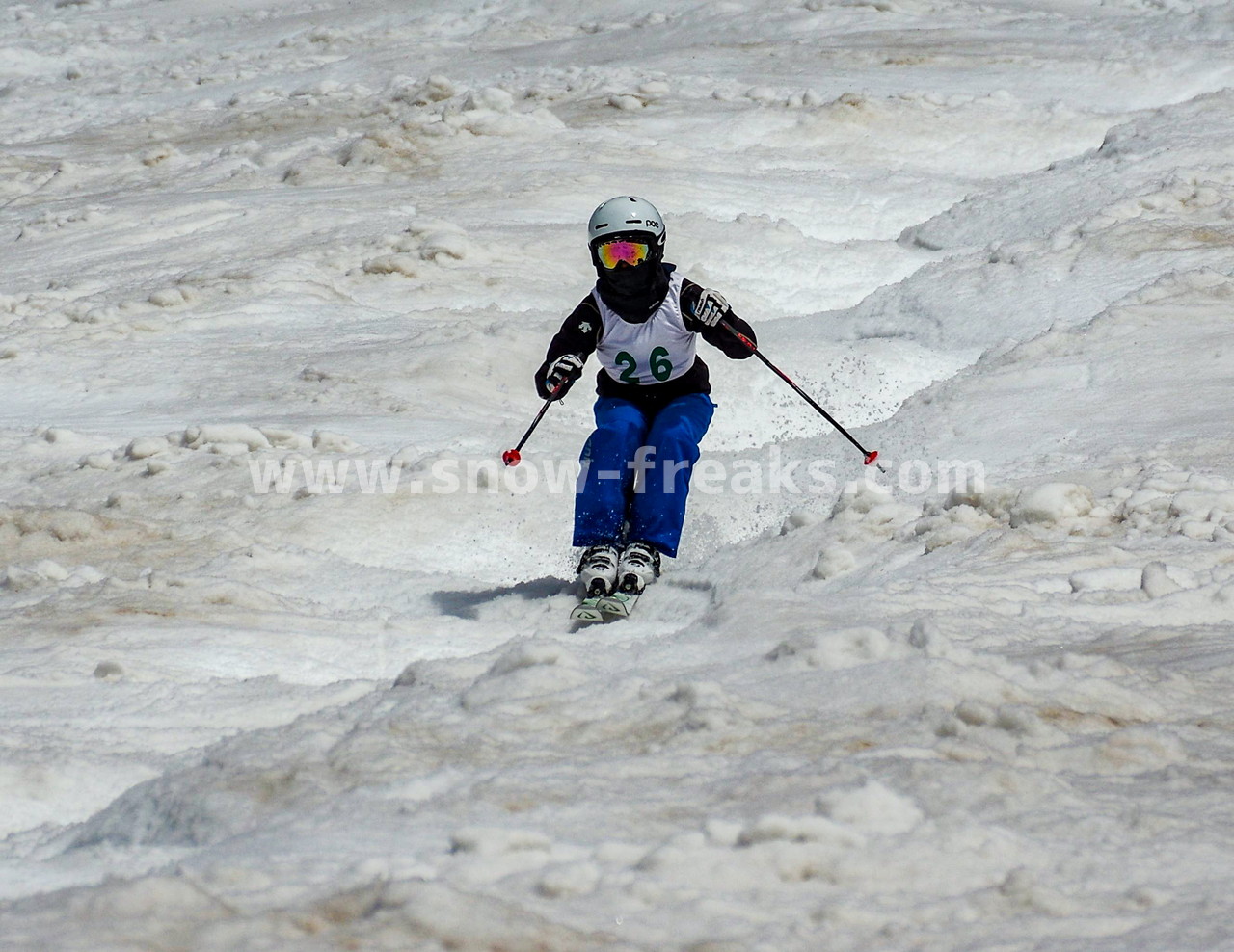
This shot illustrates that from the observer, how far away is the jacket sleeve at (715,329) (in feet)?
22.4

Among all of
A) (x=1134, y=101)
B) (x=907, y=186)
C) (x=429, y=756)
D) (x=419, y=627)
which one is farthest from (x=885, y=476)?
(x=1134, y=101)

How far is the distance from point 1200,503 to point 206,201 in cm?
1088

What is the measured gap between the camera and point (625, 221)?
6.58 meters

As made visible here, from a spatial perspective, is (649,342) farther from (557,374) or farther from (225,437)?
(225,437)

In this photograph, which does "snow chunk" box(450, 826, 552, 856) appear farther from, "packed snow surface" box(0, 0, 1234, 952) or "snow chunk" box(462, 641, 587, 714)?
"snow chunk" box(462, 641, 587, 714)

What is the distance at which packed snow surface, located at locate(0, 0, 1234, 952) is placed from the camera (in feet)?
8.87

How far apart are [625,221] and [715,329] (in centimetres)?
71

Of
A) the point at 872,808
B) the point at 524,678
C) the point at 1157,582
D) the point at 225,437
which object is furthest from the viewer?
the point at 225,437

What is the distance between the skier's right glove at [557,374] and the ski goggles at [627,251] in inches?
20.3

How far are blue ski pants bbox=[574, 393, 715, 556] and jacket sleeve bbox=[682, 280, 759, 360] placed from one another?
44cm

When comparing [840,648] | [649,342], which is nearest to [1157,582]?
[840,648]

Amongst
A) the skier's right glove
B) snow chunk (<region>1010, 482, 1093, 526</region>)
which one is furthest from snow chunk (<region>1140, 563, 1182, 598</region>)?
the skier's right glove

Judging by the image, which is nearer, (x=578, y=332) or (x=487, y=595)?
(x=487, y=595)

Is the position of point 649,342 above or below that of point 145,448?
A: above
